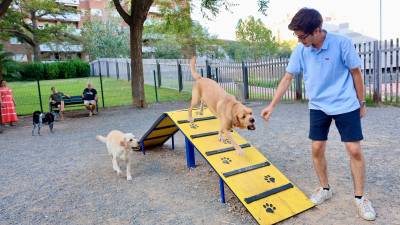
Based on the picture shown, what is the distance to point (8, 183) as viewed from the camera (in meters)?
6.12

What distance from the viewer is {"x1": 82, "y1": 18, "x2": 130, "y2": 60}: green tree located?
4972 cm

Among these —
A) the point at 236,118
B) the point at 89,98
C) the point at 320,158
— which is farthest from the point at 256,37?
the point at 320,158

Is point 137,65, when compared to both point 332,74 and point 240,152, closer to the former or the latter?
point 240,152

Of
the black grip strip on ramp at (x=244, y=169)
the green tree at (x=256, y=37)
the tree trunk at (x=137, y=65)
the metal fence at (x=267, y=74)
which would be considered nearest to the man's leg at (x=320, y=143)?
the black grip strip on ramp at (x=244, y=169)

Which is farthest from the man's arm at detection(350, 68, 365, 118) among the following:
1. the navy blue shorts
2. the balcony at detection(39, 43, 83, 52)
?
the balcony at detection(39, 43, 83, 52)

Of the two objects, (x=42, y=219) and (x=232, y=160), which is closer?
(x=42, y=219)

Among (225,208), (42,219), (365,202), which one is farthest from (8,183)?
(365,202)

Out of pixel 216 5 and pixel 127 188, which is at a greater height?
pixel 216 5

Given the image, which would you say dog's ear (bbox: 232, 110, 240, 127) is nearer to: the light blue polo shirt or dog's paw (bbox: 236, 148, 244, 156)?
Answer: dog's paw (bbox: 236, 148, 244, 156)

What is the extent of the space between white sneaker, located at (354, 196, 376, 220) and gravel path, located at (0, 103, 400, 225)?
7 centimetres

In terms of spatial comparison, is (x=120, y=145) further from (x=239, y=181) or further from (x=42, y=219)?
(x=239, y=181)

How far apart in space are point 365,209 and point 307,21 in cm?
212

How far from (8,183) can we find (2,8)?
8.70m

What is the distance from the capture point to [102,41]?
4972cm
